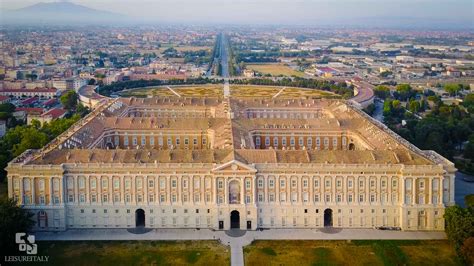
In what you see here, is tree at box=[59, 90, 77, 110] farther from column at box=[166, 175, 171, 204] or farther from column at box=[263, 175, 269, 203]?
column at box=[263, 175, 269, 203]

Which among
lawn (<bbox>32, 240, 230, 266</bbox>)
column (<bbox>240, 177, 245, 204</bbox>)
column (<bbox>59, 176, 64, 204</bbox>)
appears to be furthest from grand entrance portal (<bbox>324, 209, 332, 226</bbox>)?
column (<bbox>59, 176, 64, 204</bbox>)

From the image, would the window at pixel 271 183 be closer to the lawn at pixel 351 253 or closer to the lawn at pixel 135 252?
the lawn at pixel 351 253

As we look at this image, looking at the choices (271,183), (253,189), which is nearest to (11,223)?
(253,189)

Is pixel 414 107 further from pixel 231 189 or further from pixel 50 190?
pixel 50 190

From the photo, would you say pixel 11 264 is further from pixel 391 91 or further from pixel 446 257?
pixel 391 91

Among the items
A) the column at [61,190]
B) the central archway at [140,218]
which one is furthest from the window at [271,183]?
the column at [61,190]

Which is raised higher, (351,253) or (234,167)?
(234,167)

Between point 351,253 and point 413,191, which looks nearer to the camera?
point 351,253
